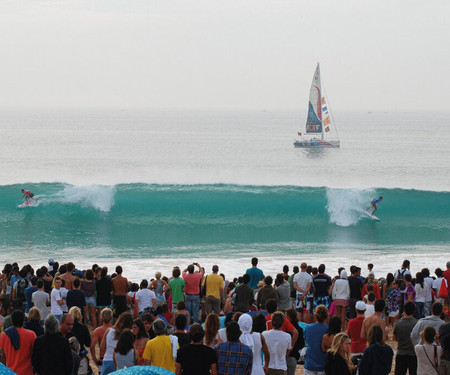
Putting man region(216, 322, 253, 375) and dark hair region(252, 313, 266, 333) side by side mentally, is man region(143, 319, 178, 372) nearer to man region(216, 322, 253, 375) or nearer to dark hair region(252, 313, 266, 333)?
man region(216, 322, 253, 375)

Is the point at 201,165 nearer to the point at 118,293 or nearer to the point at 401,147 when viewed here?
the point at 401,147

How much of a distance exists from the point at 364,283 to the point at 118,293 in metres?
3.51

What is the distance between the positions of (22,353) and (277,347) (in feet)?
7.11

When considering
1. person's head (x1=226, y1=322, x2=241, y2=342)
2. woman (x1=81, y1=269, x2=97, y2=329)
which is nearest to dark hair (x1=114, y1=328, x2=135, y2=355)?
person's head (x1=226, y1=322, x2=241, y2=342)

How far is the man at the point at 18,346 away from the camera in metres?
6.23

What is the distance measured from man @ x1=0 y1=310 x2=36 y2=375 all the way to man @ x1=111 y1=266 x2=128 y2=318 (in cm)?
365

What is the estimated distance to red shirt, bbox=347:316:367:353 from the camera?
7.18 m

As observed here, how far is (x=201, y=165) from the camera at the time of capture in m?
79.1

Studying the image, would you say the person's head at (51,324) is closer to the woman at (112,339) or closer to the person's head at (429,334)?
the woman at (112,339)

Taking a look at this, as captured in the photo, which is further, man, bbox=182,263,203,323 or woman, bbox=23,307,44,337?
man, bbox=182,263,203,323

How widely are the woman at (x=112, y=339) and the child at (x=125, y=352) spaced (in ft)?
0.81

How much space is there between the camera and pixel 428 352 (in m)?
6.23

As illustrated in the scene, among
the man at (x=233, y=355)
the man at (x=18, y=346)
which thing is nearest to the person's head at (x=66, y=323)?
the man at (x=18, y=346)

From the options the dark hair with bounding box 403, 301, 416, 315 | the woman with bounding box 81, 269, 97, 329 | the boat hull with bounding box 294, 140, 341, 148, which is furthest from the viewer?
the boat hull with bounding box 294, 140, 341, 148
